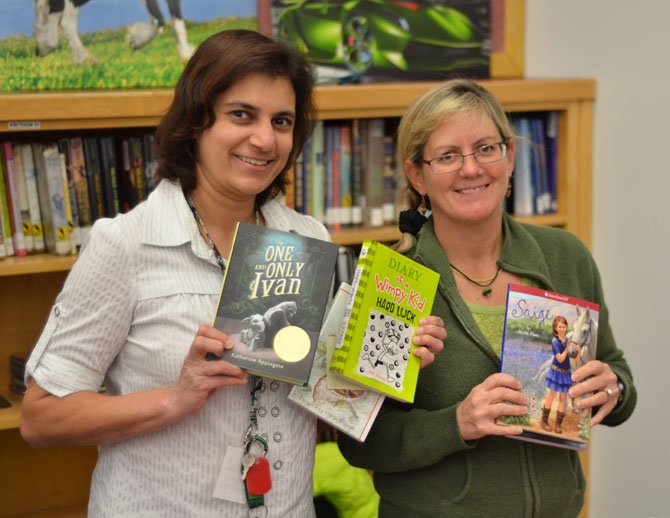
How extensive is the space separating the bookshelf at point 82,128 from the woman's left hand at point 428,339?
1.05m

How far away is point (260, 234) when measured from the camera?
5.12 feet

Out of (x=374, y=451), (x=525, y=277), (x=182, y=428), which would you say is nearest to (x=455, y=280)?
(x=525, y=277)

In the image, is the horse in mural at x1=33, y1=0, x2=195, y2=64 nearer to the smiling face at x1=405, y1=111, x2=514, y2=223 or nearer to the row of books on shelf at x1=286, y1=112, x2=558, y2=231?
the row of books on shelf at x1=286, y1=112, x2=558, y2=231

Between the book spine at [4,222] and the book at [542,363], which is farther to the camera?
the book spine at [4,222]

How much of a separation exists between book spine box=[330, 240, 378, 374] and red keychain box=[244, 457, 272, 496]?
0.23 metres

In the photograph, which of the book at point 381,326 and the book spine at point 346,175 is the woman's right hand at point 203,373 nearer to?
the book at point 381,326

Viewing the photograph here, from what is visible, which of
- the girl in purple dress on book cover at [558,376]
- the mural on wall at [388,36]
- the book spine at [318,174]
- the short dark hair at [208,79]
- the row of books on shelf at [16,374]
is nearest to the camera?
the short dark hair at [208,79]

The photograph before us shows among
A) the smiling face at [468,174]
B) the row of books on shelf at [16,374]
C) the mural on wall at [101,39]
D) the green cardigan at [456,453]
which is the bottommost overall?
the row of books on shelf at [16,374]

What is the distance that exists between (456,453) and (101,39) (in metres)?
1.65

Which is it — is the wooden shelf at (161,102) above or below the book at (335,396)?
above

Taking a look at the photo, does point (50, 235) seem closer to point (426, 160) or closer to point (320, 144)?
point (320, 144)

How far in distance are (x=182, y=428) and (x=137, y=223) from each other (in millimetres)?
403

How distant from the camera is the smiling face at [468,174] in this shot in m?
1.80

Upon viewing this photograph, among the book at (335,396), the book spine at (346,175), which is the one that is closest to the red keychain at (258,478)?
the book at (335,396)
